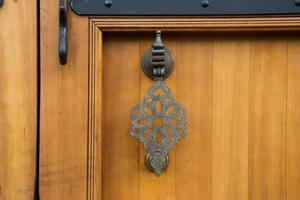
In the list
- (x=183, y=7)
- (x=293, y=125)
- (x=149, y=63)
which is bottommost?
(x=293, y=125)

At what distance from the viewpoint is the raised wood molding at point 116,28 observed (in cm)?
85

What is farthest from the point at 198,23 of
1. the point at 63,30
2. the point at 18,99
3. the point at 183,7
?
the point at 18,99

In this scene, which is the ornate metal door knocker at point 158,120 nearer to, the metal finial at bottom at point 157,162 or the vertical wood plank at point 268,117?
the metal finial at bottom at point 157,162

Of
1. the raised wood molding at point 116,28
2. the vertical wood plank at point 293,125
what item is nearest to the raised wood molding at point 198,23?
the raised wood molding at point 116,28

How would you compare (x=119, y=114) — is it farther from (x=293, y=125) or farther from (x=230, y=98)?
(x=293, y=125)

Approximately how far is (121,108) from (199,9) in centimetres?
26

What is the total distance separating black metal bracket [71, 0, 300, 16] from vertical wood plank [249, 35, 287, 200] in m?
0.07

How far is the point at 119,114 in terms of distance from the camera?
0.89 meters

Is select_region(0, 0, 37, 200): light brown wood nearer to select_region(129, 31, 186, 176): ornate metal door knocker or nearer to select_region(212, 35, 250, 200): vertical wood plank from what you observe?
select_region(129, 31, 186, 176): ornate metal door knocker

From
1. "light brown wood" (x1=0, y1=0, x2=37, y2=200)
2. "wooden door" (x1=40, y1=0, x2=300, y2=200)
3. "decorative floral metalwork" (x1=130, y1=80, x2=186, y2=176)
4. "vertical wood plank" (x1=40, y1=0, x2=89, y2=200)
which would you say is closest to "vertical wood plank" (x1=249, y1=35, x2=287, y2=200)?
"wooden door" (x1=40, y1=0, x2=300, y2=200)

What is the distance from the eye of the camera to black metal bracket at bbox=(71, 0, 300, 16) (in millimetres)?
839

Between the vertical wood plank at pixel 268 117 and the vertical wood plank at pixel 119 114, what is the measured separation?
0.83 ft

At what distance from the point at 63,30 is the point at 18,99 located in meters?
0.17

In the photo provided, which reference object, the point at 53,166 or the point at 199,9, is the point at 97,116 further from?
the point at 199,9
